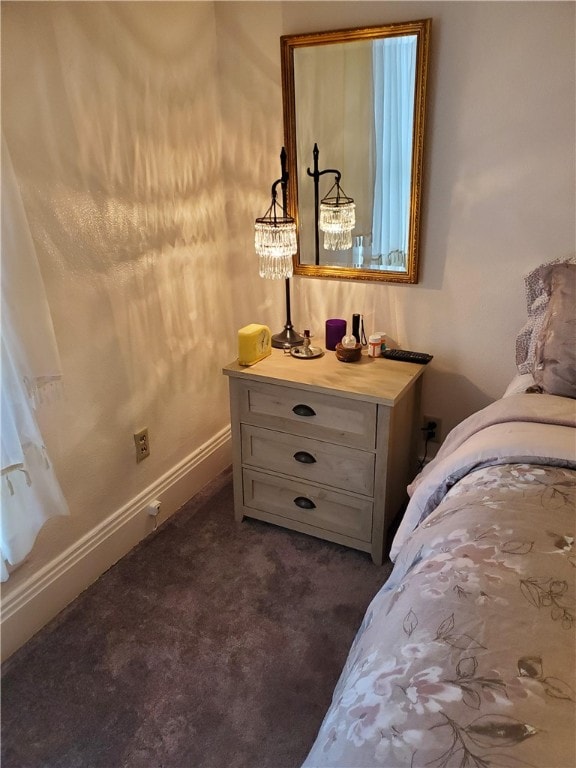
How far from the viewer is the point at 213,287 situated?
2.36 m

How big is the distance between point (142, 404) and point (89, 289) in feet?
1.61

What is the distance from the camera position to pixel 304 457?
2.01 metres

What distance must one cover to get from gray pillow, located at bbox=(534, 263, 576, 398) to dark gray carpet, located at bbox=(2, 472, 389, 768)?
2.88 ft

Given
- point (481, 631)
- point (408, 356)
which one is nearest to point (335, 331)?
point (408, 356)

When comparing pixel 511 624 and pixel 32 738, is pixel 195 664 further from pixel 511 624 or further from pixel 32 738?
pixel 511 624

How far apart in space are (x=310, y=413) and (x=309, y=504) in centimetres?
37

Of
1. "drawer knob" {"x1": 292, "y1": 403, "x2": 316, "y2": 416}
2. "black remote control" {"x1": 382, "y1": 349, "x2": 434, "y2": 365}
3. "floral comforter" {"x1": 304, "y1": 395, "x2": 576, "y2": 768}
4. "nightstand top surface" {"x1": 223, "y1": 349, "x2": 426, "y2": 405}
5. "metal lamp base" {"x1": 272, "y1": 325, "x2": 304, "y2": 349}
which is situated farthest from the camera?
"metal lamp base" {"x1": 272, "y1": 325, "x2": 304, "y2": 349}

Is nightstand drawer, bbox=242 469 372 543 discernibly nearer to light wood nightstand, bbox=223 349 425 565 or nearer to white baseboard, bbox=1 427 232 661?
light wood nightstand, bbox=223 349 425 565

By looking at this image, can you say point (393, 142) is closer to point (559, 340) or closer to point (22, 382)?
point (559, 340)

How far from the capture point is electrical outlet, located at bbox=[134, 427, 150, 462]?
2.07 meters

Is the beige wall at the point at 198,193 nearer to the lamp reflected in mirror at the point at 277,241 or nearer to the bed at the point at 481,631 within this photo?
the lamp reflected in mirror at the point at 277,241

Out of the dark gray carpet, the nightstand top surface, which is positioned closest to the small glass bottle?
the nightstand top surface

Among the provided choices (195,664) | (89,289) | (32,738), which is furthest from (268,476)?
(32,738)

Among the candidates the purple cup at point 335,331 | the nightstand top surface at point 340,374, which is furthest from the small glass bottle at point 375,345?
the purple cup at point 335,331
